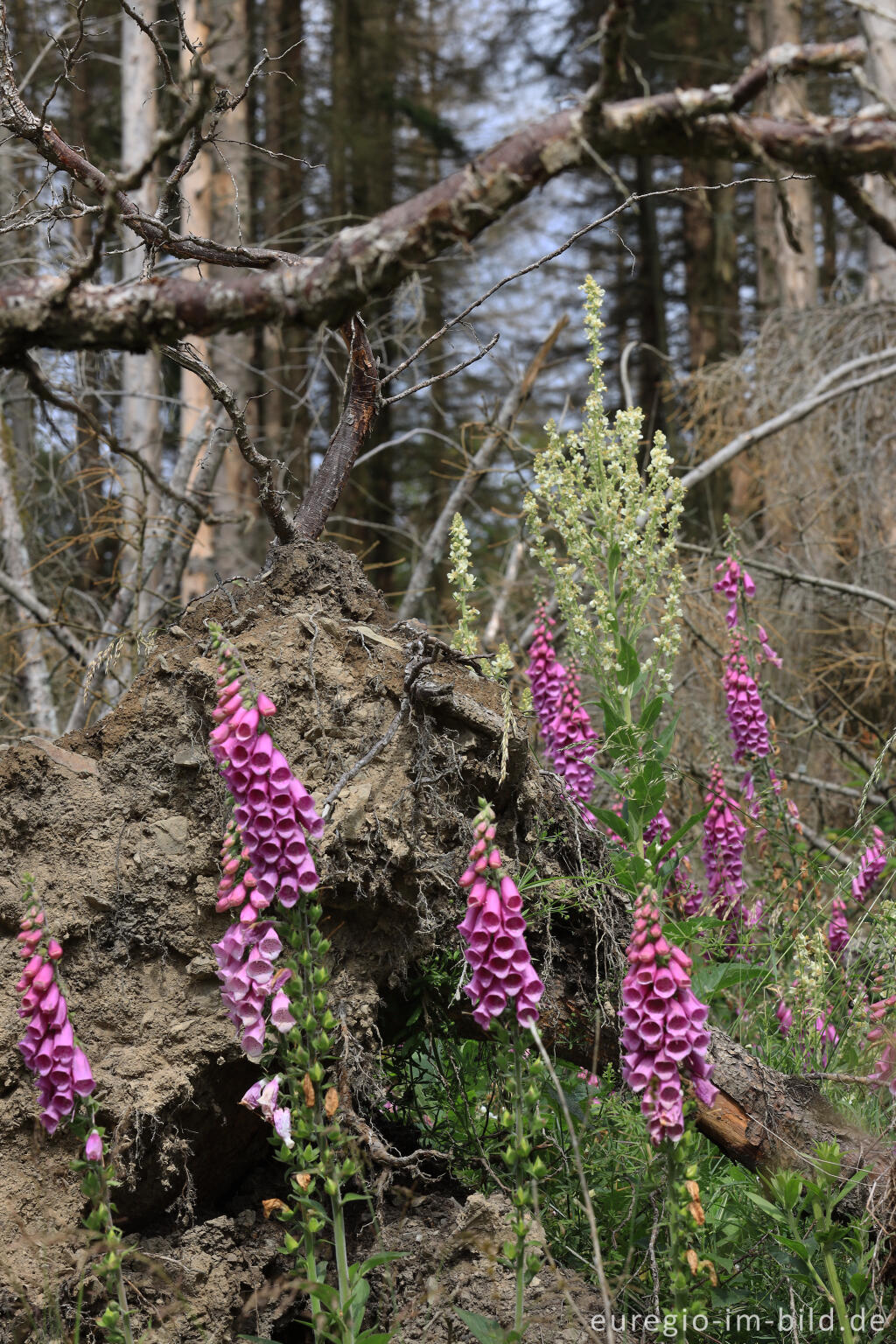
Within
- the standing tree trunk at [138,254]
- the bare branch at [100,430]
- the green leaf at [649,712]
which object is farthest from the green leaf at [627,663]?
the standing tree trunk at [138,254]

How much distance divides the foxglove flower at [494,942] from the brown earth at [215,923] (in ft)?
1.94

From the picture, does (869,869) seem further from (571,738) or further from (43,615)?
(43,615)

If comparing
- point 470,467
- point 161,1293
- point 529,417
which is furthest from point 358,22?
point 161,1293

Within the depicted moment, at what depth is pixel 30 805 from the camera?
9.29 ft

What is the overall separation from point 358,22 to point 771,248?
7310mm

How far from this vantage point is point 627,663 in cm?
322

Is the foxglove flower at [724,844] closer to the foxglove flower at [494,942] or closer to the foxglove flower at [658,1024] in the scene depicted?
the foxglove flower at [658,1024]

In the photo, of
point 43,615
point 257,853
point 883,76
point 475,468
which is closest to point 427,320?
point 883,76

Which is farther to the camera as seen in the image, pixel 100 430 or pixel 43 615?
pixel 43 615

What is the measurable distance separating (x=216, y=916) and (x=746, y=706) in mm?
2501

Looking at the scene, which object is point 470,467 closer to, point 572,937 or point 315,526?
point 315,526

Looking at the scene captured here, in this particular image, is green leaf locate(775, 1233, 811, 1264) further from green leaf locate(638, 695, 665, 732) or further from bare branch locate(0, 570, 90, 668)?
bare branch locate(0, 570, 90, 668)

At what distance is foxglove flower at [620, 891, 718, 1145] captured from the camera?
6.77 ft

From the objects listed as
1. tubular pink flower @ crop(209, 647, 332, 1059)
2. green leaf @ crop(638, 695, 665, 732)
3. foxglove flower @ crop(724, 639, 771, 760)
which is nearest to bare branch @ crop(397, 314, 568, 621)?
foxglove flower @ crop(724, 639, 771, 760)
